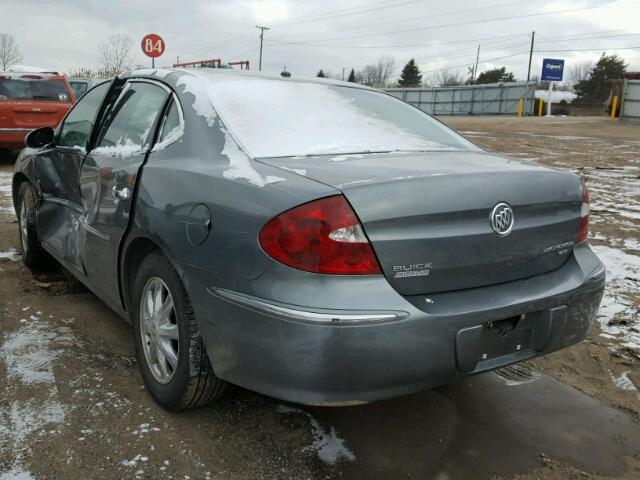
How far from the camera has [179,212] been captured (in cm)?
243

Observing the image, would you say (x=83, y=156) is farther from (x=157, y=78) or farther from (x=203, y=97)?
(x=203, y=97)

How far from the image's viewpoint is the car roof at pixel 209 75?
301 cm

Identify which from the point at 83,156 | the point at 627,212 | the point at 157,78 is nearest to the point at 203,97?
the point at 157,78

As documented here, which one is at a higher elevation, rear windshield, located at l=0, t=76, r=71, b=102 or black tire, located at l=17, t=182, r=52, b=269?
rear windshield, located at l=0, t=76, r=71, b=102

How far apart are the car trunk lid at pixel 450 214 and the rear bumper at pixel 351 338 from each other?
95mm

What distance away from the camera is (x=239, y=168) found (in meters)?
2.34

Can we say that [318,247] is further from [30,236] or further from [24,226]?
[24,226]

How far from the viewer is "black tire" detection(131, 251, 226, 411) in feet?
8.00

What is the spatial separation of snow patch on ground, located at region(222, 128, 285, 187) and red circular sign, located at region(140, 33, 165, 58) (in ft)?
39.8

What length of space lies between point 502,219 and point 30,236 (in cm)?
365

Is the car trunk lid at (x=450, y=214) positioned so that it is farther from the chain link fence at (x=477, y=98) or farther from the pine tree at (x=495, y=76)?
the pine tree at (x=495, y=76)

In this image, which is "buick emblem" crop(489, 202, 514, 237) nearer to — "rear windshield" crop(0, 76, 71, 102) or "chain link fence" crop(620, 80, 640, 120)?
"rear windshield" crop(0, 76, 71, 102)

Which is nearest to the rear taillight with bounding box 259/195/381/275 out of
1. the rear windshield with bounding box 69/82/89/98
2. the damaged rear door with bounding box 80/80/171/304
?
the damaged rear door with bounding box 80/80/171/304

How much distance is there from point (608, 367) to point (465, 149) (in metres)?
1.44
